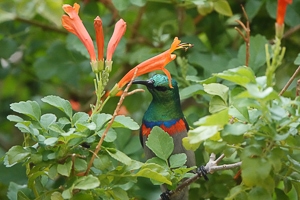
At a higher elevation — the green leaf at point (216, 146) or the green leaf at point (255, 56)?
the green leaf at point (216, 146)

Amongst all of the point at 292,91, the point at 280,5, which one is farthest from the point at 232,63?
the point at 280,5

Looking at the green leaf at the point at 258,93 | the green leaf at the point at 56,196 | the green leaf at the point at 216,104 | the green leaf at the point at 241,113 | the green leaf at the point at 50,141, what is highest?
the green leaf at the point at 258,93

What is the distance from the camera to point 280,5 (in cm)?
112

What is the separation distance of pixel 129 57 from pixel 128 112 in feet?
0.70

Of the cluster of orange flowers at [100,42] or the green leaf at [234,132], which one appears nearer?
the green leaf at [234,132]

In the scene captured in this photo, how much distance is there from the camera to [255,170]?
1.06m

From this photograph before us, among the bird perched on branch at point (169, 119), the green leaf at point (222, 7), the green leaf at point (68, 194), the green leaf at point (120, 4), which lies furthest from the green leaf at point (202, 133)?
the green leaf at point (222, 7)

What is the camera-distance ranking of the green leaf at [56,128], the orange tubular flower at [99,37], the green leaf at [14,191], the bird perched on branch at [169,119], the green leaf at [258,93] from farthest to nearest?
the bird perched on branch at [169,119] → the green leaf at [14,191] → the orange tubular flower at [99,37] → the green leaf at [56,128] → the green leaf at [258,93]

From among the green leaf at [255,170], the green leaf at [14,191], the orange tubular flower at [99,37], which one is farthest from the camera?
the green leaf at [14,191]

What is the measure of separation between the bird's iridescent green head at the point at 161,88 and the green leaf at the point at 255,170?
0.59 m

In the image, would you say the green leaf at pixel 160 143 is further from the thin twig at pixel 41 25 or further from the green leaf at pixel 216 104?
the thin twig at pixel 41 25

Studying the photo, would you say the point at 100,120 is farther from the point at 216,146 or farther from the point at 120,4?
the point at 120,4

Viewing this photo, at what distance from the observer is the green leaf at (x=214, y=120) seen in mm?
981

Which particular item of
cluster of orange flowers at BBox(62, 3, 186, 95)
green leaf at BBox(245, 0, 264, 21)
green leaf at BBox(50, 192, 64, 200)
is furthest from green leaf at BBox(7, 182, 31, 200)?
green leaf at BBox(245, 0, 264, 21)
